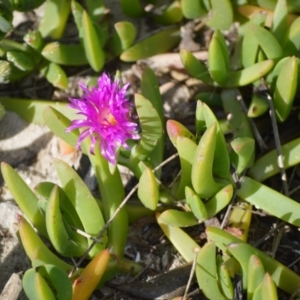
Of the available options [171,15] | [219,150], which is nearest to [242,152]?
[219,150]

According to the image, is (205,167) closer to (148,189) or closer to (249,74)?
(148,189)

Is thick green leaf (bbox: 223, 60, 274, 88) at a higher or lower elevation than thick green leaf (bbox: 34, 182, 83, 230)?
higher

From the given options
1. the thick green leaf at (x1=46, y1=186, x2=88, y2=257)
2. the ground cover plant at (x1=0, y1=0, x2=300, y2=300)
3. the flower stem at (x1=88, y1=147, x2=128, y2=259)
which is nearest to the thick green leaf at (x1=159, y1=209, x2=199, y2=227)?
the ground cover plant at (x1=0, y1=0, x2=300, y2=300)

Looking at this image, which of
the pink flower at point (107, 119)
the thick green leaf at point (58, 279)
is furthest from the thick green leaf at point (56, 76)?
the thick green leaf at point (58, 279)

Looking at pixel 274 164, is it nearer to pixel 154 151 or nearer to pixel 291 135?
pixel 291 135

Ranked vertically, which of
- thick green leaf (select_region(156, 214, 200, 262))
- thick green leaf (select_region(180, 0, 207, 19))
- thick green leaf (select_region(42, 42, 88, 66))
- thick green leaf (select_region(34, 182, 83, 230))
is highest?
thick green leaf (select_region(180, 0, 207, 19))

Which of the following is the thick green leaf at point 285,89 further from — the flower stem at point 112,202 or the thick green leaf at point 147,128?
the flower stem at point 112,202

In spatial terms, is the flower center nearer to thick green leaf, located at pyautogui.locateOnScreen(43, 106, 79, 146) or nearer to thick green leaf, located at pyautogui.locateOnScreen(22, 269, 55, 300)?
thick green leaf, located at pyautogui.locateOnScreen(43, 106, 79, 146)

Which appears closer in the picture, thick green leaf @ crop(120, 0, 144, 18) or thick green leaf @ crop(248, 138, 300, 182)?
thick green leaf @ crop(248, 138, 300, 182)
